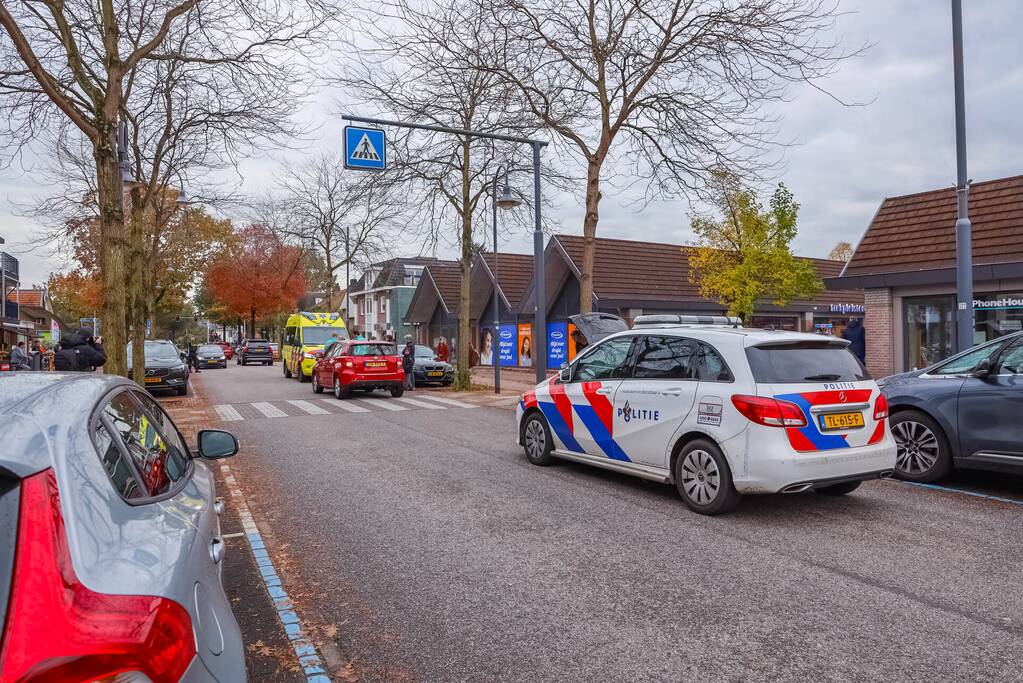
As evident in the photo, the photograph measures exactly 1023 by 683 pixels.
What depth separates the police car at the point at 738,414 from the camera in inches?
243

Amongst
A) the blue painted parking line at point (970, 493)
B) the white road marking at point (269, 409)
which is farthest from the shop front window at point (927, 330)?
the white road marking at point (269, 409)

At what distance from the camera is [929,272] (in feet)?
51.4

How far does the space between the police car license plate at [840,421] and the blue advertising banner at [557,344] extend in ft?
78.8

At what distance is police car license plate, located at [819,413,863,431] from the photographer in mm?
6281

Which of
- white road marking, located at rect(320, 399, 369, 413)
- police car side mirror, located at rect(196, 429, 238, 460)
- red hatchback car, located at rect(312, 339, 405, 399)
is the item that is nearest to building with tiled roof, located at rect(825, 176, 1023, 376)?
red hatchback car, located at rect(312, 339, 405, 399)

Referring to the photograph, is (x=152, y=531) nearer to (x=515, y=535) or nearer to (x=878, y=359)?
(x=515, y=535)

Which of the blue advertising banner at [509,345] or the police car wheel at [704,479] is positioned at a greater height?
the blue advertising banner at [509,345]

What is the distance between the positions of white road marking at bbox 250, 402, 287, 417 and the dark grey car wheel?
11991 mm

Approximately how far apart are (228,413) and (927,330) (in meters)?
15.6

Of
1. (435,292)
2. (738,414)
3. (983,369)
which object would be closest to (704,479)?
(738,414)

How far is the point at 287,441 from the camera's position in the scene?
39.3 feet

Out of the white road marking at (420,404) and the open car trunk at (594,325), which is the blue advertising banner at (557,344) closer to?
the white road marking at (420,404)

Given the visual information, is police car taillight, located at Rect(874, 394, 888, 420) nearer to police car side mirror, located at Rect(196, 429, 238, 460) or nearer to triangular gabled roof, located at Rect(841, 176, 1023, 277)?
police car side mirror, located at Rect(196, 429, 238, 460)

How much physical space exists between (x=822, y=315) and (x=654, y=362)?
3219cm
